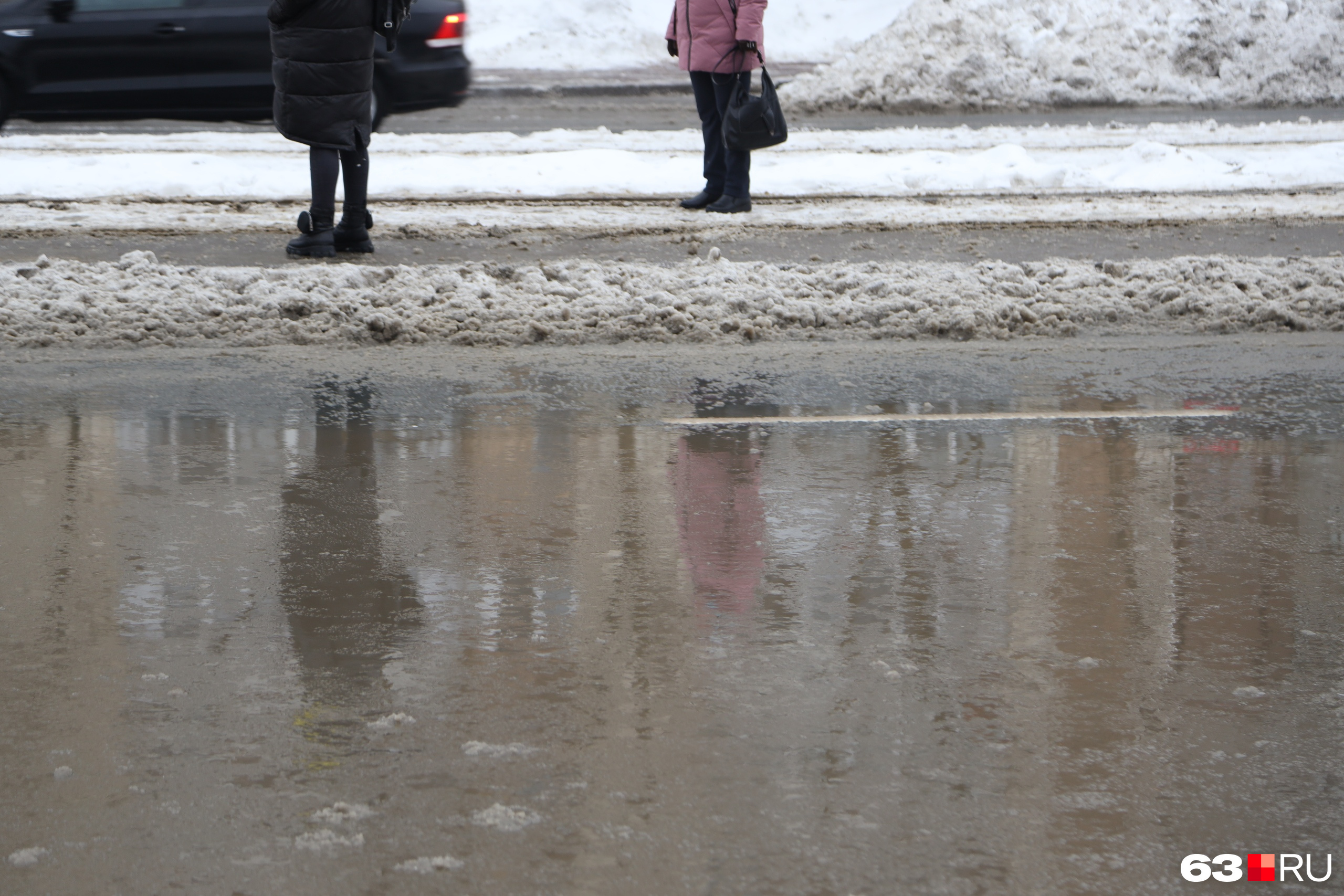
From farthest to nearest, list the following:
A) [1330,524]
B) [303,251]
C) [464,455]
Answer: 1. [303,251]
2. [464,455]
3. [1330,524]

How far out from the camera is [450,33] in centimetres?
1469

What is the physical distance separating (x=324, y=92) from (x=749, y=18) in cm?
290

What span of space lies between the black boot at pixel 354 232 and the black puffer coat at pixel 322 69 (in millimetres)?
406

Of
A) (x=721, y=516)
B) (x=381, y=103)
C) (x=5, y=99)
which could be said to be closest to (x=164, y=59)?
(x=5, y=99)

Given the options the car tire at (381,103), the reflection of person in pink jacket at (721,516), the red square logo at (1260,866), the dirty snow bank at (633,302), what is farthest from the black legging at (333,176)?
the red square logo at (1260,866)

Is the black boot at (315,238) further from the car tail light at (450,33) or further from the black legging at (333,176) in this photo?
the car tail light at (450,33)

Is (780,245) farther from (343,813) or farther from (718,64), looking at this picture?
(343,813)

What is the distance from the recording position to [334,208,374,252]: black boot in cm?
915

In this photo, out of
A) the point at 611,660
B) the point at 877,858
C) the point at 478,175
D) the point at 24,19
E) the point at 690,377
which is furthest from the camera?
the point at 24,19

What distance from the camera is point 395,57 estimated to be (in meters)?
14.5

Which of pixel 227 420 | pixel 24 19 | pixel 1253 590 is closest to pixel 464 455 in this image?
pixel 227 420

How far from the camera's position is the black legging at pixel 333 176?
904 centimetres

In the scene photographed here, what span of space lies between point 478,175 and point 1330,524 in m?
9.02

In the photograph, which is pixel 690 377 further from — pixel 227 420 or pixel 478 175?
pixel 478 175
